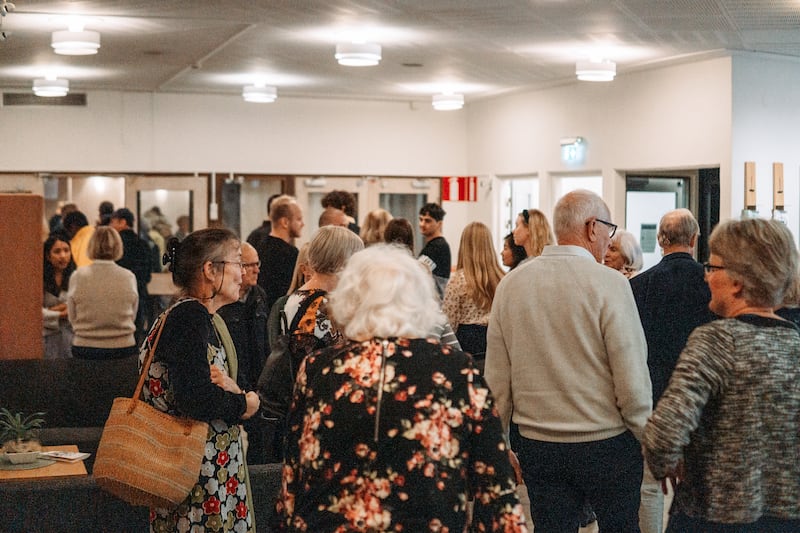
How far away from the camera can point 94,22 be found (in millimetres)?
8102

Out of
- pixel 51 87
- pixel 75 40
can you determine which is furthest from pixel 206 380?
pixel 51 87

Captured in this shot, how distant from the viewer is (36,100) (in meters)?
12.9

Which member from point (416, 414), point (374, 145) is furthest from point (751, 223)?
point (374, 145)

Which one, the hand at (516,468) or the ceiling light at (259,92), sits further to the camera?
the ceiling light at (259,92)

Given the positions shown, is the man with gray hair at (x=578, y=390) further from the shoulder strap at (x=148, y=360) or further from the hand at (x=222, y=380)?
the shoulder strap at (x=148, y=360)

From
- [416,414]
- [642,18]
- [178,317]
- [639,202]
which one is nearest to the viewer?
[416,414]

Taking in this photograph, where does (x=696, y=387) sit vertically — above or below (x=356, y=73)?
below

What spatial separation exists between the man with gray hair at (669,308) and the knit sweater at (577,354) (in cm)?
148

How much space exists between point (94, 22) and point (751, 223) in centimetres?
640

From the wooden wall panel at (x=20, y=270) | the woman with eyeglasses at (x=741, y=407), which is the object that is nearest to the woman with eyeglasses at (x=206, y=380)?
the woman with eyeglasses at (x=741, y=407)

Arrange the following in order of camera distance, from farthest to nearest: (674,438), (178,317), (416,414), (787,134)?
(787,134)
(178,317)
(674,438)
(416,414)

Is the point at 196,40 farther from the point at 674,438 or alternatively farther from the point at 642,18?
the point at 674,438

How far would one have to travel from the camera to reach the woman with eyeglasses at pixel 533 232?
641cm

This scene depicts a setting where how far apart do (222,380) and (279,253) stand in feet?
12.5
